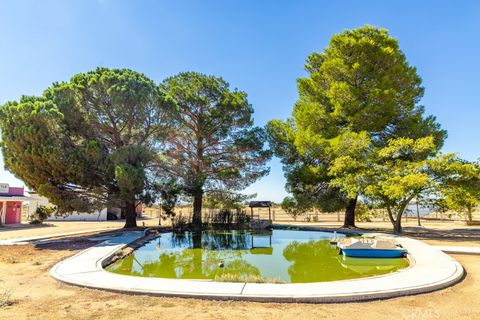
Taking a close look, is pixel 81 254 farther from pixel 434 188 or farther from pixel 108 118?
pixel 434 188

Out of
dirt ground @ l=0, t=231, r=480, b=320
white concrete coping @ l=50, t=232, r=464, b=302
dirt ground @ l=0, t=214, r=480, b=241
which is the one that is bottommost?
dirt ground @ l=0, t=231, r=480, b=320

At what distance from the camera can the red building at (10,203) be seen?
25.0 meters

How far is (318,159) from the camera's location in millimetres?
20828

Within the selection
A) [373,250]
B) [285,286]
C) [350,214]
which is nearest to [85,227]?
[350,214]

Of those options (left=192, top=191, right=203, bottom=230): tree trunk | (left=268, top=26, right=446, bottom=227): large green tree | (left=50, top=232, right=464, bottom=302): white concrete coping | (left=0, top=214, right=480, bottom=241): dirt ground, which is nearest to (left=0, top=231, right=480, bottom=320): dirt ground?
(left=50, top=232, right=464, bottom=302): white concrete coping

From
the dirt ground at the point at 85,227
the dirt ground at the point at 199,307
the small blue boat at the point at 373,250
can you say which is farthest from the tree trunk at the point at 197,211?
the dirt ground at the point at 199,307

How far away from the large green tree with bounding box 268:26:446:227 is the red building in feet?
70.4

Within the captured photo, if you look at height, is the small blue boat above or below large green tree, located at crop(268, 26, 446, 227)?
below

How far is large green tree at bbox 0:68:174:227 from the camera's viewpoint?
15914 millimetres

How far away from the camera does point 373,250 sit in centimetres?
1077

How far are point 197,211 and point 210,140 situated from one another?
501 cm

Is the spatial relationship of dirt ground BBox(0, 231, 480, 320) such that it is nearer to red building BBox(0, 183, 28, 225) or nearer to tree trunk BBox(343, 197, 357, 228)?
tree trunk BBox(343, 197, 357, 228)

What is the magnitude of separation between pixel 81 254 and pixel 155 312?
6737 millimetres

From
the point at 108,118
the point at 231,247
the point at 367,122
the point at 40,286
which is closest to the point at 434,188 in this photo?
the point at 367,122
